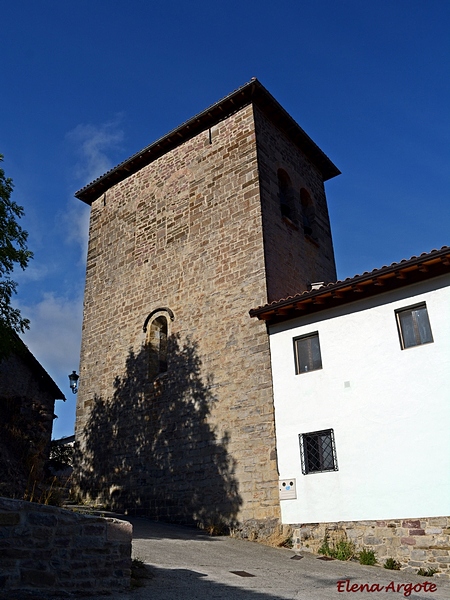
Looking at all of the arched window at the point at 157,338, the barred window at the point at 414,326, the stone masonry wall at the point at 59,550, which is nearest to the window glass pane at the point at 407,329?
the barred window at the point at 414,326

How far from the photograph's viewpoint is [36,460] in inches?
607

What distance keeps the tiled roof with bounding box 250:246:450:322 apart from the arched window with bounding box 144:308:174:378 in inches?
141

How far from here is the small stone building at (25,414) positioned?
48.6 feet

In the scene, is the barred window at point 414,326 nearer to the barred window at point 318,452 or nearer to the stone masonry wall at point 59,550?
the barred window at point 318,452

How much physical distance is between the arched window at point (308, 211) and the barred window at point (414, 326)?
684 centimetres

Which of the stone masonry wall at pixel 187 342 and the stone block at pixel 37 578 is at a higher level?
the stone masonry wall at pixel 187 342

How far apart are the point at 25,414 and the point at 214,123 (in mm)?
10719

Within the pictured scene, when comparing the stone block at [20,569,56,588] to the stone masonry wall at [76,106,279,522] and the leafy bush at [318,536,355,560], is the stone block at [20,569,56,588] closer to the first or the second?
the leafy bush at [318,536,355,560]

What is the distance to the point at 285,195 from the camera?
16.3 metres

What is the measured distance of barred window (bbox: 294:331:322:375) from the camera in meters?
11.3

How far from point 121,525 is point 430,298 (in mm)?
6832

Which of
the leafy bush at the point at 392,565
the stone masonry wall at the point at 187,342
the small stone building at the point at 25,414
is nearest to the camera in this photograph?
the leafy bush at the point at 392,565

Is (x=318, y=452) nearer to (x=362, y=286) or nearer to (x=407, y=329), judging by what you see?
(x=407, y=329)

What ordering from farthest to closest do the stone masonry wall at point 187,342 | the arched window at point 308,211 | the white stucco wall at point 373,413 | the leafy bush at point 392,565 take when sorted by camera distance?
the arched window at point 308,211 → the stone masonry wall at point 187,342 → the white stucco wall at point 373,413 → the leafy bush at point 392,565
